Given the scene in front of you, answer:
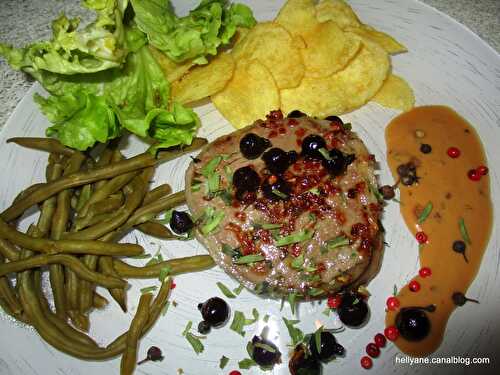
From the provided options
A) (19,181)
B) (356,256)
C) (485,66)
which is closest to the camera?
(356,256)

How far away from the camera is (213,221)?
11.6ft

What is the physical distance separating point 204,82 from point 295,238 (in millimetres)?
1728

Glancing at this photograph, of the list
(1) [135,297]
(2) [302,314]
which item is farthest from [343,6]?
(1) [135,297]

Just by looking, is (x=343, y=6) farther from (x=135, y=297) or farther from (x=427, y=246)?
(x=135, y=297)

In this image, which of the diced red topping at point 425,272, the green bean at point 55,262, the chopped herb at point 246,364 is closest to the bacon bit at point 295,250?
the chopped herb at point 246,364

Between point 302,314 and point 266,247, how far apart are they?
0.82 m

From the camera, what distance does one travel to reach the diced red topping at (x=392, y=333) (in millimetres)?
3766

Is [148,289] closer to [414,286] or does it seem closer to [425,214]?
[414,286]

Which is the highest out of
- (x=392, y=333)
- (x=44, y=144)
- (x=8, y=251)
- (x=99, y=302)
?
(x=44, y=144)

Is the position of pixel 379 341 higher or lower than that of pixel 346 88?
lower

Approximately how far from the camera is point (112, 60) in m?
3.84

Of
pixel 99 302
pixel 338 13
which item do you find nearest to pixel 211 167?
pixel 99 302

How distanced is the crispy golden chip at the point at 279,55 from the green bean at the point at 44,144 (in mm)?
1853

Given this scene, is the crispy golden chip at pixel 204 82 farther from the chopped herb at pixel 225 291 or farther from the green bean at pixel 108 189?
the chopped herb at pixel 225 291
